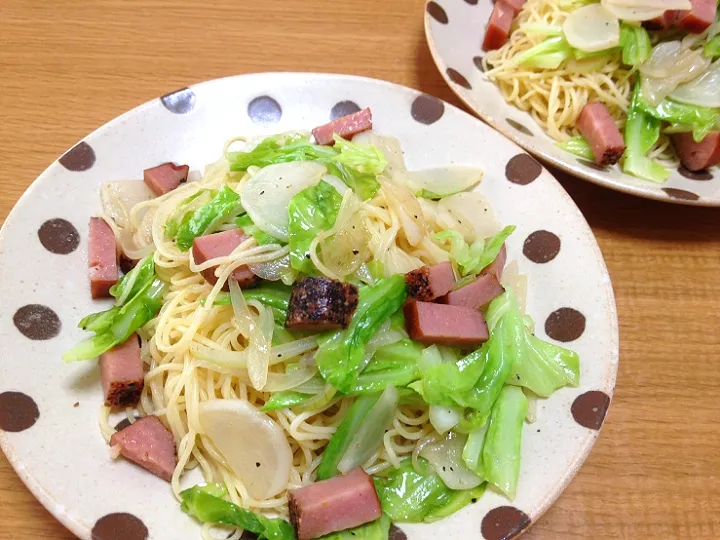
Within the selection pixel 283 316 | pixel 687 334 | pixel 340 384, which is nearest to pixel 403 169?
pixel 283 316

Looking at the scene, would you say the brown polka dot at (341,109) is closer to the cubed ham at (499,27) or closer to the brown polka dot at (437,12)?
the brown polka dot at (437,12)

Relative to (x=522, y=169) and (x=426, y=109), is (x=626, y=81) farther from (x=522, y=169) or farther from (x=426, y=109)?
(x=426, y=109)

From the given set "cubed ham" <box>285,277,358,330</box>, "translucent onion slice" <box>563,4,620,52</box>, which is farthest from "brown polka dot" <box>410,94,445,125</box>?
"cubed ham" <box>285,277,358,330</box>

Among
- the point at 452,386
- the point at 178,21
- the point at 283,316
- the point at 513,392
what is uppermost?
the point at 178,21

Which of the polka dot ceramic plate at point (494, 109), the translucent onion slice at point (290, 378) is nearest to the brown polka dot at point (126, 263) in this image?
the translucent onion slice at point (290, 378)

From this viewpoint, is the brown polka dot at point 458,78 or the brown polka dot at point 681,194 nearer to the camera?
the brown polka dot at point 681,194

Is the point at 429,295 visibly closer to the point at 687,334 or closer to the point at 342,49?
the point at 687,334

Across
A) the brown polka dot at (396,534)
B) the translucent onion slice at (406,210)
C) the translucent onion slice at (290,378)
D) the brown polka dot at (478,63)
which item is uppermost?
the translucent onion slice at (406,210)
